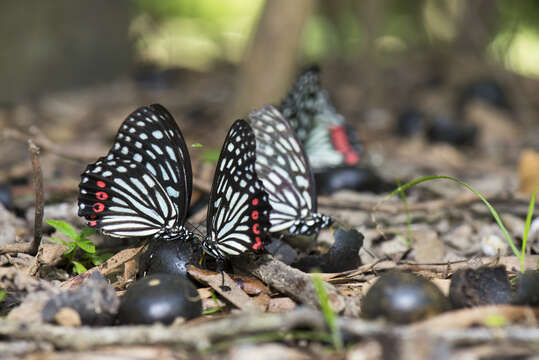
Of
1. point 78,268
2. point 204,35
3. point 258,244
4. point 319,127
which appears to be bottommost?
point 78,268

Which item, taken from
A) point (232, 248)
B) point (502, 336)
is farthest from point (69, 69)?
point (502, 336)

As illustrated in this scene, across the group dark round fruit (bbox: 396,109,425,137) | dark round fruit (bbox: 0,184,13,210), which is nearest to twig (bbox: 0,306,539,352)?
dark round fruit (bbox: 0,184,13,210)

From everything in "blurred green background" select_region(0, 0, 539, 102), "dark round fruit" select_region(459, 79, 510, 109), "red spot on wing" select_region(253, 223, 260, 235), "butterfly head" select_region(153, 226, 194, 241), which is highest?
"blurred green background" select_region(0, 0, 539, 102)

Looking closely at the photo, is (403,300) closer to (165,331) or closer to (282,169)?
(165,331)

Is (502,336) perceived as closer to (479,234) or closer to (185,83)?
(479,234)

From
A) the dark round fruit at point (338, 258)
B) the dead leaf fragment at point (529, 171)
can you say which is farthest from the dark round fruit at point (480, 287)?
the dead leaf fragment at point (529, 171)

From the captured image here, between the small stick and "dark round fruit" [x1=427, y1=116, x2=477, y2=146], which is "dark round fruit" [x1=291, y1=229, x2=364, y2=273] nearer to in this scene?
the small stick

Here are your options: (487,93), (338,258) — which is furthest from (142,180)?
(487,93)
